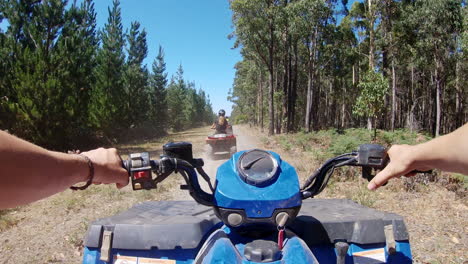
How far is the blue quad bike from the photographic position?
1.47 meters

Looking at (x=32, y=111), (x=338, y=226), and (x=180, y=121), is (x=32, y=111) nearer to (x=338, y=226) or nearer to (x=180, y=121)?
(x=338, y=226)

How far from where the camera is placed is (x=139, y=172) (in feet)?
5.07

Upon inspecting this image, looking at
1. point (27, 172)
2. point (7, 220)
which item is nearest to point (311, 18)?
point (7, 220)

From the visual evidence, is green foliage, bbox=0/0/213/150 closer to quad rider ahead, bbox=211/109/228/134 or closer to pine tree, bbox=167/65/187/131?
quad rider ahead, bbox=211/109/228/134

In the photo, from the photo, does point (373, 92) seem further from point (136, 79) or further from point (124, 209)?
point (136, 79)

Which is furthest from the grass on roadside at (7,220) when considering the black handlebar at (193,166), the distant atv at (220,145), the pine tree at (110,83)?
the pine tree at (110,83)

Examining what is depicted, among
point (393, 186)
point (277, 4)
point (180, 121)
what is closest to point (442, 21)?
point (277, 4)

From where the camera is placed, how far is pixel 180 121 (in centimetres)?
5128

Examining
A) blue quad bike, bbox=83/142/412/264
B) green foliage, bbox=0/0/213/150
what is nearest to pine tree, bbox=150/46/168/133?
green foliage, bbox=0/0/213/150

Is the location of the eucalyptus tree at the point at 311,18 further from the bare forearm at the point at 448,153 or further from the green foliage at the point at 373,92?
the bare forearm at the point at 448,153

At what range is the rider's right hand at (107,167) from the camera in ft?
4.52

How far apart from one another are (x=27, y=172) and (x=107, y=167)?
0.51m

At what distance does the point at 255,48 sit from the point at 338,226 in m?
25.8

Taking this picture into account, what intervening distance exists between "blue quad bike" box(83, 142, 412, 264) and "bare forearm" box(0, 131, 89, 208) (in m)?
0.47
